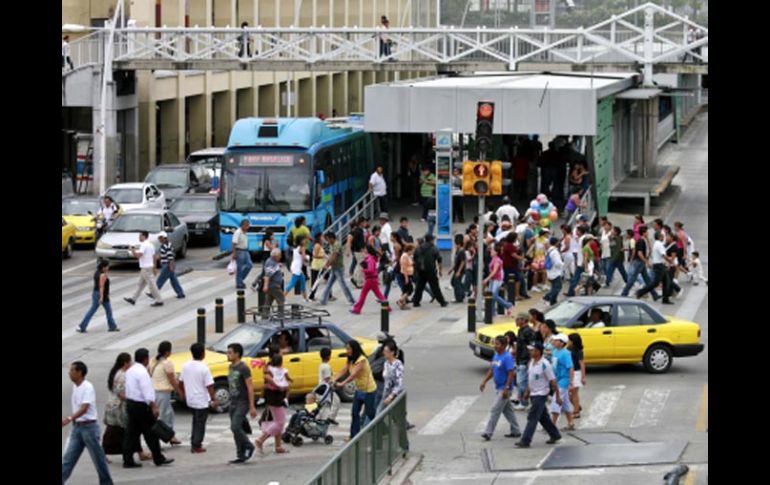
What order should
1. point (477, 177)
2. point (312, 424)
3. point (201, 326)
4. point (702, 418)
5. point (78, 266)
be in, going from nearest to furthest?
1. point (312, 424)
2. point (702, 418)
3. point (201, 326)
4. point (477, 177)
5. point (78, 266)

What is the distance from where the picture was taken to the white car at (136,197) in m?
43.8

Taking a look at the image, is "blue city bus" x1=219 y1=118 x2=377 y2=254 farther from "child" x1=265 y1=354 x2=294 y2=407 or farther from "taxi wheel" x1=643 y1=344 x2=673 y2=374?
"child" x1=265 y1=354 x2=294 y2=407

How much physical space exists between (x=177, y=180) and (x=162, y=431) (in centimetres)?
3176

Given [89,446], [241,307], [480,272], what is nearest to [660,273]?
[480,272]

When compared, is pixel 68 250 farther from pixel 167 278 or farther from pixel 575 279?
pixel 575 279

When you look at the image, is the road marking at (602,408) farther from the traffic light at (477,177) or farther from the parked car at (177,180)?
the parked car at (177,180)

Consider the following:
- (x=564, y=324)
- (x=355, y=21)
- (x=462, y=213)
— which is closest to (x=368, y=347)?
(x=564, y=324)

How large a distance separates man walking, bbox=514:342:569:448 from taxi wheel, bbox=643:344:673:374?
5230mm

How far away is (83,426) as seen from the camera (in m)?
16.1

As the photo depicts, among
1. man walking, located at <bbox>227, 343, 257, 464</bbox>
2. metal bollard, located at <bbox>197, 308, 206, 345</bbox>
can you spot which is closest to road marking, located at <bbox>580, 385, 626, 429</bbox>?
man walking, located at <bbox>227, 343, 257, 464</bbox>

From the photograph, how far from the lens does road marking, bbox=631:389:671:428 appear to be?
20.8 metres

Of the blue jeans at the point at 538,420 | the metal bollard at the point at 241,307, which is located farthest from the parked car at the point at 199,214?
the blue jeans at the point at 538,420

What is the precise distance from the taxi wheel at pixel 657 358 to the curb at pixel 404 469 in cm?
644
